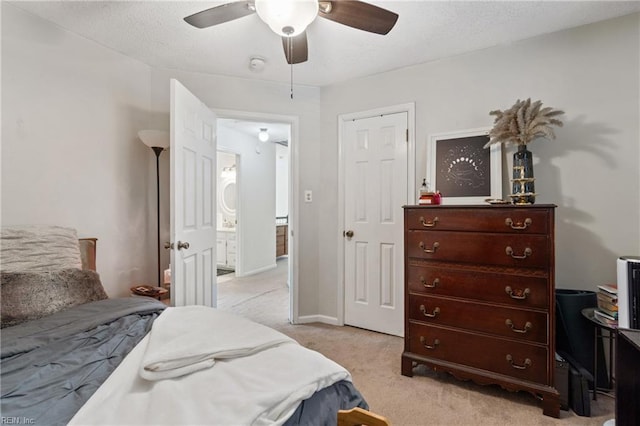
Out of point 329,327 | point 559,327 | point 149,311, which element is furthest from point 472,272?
point 149,311

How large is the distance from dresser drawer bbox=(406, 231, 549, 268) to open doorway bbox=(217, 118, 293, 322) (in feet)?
7.38

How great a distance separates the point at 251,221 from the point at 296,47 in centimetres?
405

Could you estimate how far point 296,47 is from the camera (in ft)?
6.23

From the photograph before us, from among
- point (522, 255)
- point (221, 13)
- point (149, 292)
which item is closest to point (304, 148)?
point (221, 13)

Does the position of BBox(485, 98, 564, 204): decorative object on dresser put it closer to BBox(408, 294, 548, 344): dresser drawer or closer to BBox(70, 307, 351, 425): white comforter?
BBox(408, 294, 548, 344): dresser drawer

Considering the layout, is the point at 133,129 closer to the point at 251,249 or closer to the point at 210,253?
the point at 210,253

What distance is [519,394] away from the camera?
6.34ft

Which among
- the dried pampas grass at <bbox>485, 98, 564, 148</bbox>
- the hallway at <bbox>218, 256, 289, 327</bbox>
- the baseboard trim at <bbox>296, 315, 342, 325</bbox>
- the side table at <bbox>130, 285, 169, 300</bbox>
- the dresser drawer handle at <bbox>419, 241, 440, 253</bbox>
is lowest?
the hallway at <bbox>218, 256, 289, 327</bbox>

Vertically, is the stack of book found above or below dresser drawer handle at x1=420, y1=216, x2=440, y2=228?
below

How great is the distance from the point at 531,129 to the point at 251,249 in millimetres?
4629

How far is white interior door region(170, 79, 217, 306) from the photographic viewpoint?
2195 mm

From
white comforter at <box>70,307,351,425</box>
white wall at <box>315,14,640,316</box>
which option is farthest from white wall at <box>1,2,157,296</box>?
white wall at <box>315,14,640,316</box>

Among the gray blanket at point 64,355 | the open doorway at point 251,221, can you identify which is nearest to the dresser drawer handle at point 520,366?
the gray blanket at point 64,355

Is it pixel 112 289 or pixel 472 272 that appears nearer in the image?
pixel 472 272
